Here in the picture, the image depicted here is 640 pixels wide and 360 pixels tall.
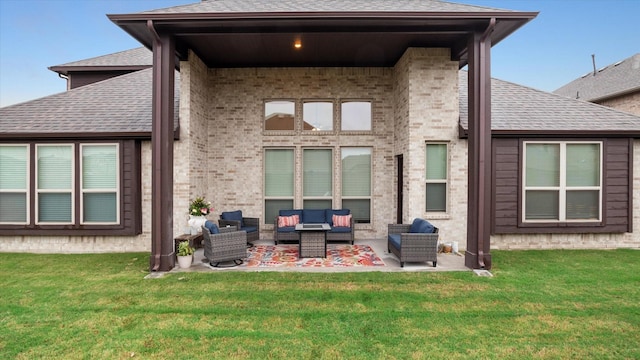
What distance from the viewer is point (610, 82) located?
15.3 meters

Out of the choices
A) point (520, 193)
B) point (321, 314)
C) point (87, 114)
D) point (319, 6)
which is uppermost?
point (319, 6)

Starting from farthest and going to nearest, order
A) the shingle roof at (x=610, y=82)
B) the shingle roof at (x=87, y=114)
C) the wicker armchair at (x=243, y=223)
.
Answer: the shingle roof at (x=610, y=82) → the wicker armchair at (x=243, y=223) → the shingle roof at (x=87, y=114)

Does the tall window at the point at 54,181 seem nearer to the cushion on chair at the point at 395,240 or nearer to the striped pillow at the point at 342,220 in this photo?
the striped pillow at the point at 342,220

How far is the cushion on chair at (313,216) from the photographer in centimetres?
898

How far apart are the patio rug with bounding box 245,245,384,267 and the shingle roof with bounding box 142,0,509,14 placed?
5.25 metres

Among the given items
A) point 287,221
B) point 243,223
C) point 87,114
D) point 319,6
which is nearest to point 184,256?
point 243,223

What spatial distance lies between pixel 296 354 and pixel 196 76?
297 inches

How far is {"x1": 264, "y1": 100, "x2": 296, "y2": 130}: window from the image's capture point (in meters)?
9.48

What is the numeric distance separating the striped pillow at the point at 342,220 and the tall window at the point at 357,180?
902mm

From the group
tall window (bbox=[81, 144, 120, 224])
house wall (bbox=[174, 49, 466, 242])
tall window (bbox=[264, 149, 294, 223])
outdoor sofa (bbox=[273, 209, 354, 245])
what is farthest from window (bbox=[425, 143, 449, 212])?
tall window (bbox=[81, 144, 120, 224])

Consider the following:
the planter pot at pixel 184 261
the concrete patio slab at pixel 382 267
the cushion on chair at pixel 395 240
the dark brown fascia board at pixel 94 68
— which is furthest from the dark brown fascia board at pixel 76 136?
the dark brown fascia board at pixel 94 68

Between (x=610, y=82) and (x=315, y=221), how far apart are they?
56.3 feet

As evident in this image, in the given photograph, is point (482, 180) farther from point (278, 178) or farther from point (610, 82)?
point (610, 82)

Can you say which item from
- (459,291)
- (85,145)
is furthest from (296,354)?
(85,145)
